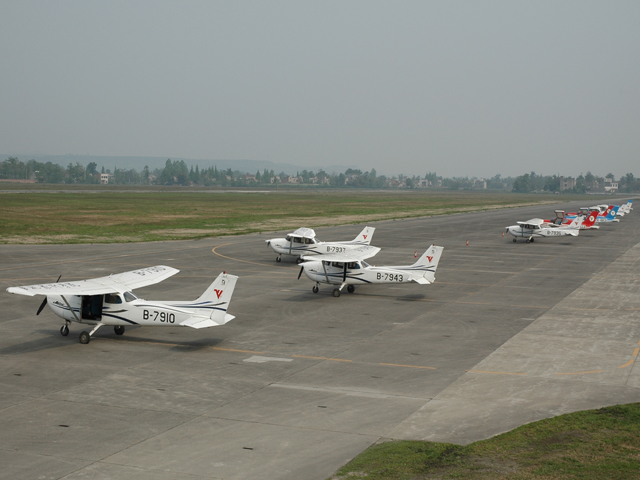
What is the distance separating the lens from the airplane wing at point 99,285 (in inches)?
953

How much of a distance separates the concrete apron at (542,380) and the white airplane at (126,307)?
32.2ft

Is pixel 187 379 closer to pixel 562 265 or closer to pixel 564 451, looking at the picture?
pixel 564 451

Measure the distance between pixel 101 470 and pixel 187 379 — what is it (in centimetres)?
716

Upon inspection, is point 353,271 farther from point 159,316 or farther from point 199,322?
point 159,316

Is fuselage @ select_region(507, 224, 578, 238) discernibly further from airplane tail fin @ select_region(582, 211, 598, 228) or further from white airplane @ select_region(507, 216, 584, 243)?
airplane tail fin @ select_region(582, 211, 598, 228)

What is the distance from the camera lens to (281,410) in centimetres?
1881

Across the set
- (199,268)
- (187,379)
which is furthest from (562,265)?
(187,379)

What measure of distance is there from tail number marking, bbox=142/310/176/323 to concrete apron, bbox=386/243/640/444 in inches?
449

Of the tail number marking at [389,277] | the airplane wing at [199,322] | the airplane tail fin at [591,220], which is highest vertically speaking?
the airplane tail fin at [591,220]

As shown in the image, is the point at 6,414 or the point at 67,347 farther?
the point at 67,347

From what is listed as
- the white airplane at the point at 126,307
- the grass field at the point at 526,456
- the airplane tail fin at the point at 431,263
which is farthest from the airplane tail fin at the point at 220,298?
the airplane tail fin at the point at 431,263

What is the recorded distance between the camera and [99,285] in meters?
26.4

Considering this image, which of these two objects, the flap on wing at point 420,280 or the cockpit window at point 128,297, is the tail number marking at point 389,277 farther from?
the cockpit window at point 128,297

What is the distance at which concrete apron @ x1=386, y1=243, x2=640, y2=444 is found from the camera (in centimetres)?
1783
